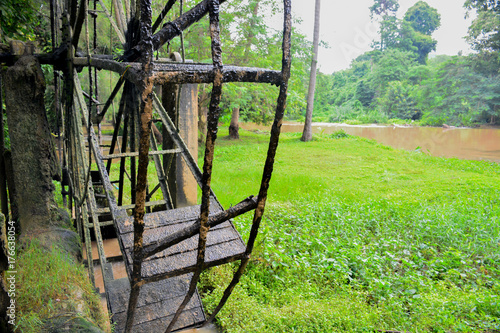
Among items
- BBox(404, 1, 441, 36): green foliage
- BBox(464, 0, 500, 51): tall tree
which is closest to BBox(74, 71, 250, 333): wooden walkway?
BBox(464, 0, 500, 51): tall tree

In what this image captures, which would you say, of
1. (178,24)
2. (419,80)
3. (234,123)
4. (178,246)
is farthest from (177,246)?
(419,80)

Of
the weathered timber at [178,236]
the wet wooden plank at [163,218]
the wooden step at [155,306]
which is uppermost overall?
the weathered timber at [178,236]

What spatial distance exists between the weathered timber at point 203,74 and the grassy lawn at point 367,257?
2.32 metres

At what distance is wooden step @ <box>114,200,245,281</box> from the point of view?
1794 millimetres

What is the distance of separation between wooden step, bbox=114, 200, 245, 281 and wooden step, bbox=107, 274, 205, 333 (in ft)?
2.09

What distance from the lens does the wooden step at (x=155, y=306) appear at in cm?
241

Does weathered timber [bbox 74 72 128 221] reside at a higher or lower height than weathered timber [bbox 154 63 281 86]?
lower

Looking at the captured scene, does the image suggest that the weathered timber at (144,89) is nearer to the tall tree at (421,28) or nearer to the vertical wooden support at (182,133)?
the vertical wooden support at (182,133)

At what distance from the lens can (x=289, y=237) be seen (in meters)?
4.77

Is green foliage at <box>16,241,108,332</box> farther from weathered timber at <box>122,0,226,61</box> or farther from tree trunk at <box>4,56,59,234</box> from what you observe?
weathered timber at <box>122,0,226,61</box>

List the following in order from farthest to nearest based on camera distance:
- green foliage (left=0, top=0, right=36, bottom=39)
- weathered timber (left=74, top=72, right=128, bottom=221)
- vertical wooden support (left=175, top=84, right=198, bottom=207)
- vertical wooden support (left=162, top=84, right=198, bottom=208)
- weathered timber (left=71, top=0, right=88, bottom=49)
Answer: vertical wooden support (left=175, top=84, right=198, bottom=207) < vertical wooden support (left=162, top=84, right=198, bottom=208) < green foliage (left=0, top=0, right=36, bottom=39) < weathered timber (left=71, top=0, right=88, bottom=49) < weathered timber (left=74, top=72, right=128, bottom=221)

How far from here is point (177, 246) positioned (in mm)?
2035

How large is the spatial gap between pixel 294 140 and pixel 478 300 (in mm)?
12745

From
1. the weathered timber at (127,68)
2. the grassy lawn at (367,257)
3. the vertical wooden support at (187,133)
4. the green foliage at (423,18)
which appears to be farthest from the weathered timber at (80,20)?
the green foliage at (423,18)
